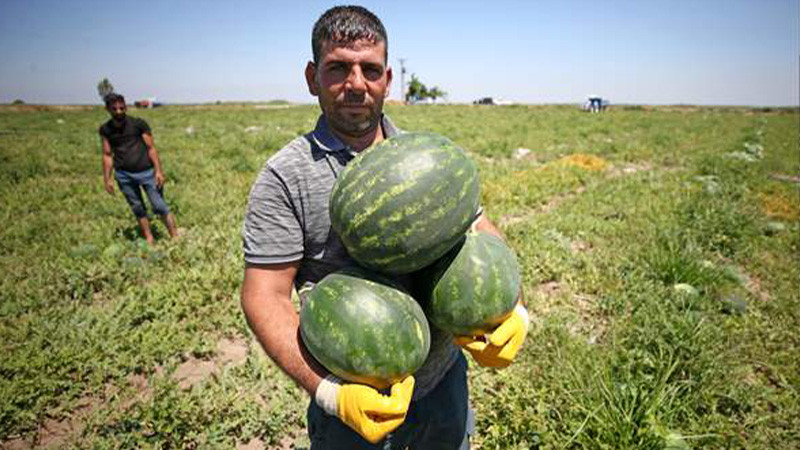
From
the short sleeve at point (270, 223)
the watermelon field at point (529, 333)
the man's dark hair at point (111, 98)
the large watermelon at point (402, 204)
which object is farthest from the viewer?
the man's dark hair at point (111, 98)

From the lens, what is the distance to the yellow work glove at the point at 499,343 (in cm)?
170

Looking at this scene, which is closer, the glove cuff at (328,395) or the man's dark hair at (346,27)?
the glove cuff at (328,395)

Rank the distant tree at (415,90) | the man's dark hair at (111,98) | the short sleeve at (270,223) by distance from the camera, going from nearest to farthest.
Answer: the short sleeve at (270,223) → the man's dark hair at (111,98) → the distant tree at (415,90)

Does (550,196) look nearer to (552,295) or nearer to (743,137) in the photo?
(552,295)

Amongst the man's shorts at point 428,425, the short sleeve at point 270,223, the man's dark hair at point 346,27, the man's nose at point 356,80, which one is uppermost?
the man's dark hair at point 346,27

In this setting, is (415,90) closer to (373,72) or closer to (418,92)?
(418,92)

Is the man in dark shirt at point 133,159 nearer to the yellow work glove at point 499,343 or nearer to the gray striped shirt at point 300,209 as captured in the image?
the gray striped shirt at point 300,209

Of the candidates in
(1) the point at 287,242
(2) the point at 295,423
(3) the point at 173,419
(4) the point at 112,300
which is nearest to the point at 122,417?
(3) the point at 173,419

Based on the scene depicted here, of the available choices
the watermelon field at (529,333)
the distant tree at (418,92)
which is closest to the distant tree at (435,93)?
the distant tree at (418,92)

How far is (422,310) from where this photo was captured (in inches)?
64.4

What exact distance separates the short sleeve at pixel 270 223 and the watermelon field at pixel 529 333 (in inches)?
85.8

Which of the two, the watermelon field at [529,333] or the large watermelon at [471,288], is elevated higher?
the large watermelon at [471,288]

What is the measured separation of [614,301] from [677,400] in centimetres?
154

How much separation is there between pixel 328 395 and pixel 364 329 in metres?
0.32
